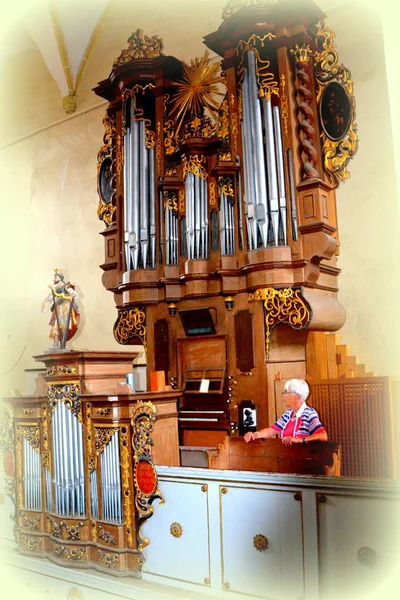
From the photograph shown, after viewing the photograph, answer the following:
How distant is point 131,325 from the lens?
8484 millimetres

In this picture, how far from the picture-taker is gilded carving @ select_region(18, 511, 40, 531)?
6766mm

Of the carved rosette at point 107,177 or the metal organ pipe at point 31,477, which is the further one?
the carved rosette at point 107,177

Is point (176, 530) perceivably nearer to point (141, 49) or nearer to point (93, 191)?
point (141, 49)

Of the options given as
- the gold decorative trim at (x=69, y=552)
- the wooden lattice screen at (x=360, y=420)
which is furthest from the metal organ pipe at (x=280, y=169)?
the gold decorative trim at (x=69, y=552)

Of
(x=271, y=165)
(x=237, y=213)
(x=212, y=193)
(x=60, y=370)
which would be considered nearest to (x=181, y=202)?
(x=212, y=193)

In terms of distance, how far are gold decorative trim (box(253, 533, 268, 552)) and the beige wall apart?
11.7 feet

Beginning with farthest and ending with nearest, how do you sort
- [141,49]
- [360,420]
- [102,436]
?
[141,49], [360,420], [102,436]

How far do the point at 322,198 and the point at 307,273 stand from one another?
836mm

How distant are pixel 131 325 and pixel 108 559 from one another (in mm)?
3163

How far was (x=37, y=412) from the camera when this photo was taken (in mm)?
6785

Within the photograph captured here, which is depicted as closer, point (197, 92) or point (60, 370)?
point (60, 370)

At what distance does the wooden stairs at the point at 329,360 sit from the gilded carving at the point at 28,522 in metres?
3.23

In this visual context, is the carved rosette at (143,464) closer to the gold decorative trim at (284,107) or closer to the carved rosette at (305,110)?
the carved rosette at (305,110)

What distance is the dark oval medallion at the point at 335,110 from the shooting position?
25.1ft
